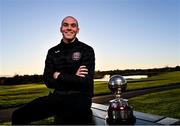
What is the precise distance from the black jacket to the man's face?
0.12 metres

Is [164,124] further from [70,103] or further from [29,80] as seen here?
[29,80]

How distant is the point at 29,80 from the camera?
196 ft

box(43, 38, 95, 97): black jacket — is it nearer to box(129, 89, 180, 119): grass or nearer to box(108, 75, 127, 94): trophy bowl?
box(108, 75, 127, 94): trophy bowl

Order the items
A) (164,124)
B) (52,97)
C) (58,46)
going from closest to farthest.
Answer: (164,124) → (52,97) → (58,46)

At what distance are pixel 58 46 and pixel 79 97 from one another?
4.10ft

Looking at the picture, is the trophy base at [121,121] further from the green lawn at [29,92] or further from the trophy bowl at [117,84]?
the green lawn at [29,92]

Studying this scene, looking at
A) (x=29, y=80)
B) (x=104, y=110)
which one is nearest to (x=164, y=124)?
(x=104, y=110)

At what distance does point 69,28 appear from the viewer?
4598 mm

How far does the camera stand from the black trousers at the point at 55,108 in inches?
144

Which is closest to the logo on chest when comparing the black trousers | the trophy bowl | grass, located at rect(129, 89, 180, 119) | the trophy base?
the black trousers

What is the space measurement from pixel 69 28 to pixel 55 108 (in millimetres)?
1309

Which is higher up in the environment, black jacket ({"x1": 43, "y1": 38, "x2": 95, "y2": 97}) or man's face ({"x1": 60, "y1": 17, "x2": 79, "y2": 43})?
man's face ({"x1": 60, "y1": 17, "x2": 79, "y2": 43})

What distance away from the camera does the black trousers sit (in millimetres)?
3661

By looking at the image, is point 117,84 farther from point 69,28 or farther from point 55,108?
point 69,28
